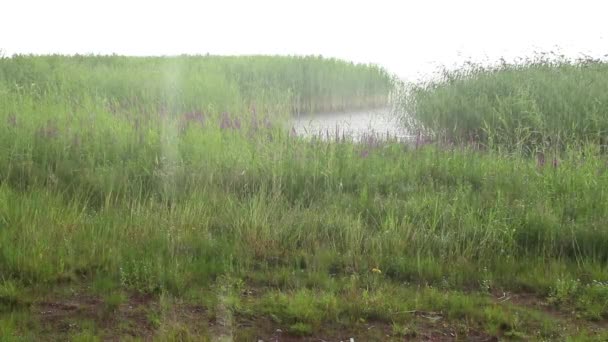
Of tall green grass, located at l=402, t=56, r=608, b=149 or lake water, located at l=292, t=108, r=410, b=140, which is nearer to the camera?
tall green grass, located at l=402, t=56, r=608, b=149

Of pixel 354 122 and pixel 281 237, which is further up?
pixel 354 122

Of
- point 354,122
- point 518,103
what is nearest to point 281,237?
point 518,103

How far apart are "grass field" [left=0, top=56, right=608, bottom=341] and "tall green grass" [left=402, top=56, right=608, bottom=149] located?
1.84 metres

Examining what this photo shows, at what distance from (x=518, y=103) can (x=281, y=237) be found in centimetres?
583

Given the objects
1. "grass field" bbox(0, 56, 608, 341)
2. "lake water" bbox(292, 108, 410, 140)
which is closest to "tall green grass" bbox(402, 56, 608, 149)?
"lake water" bbox(292, 108, 410, 140)

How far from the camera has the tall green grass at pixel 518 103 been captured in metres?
9.74

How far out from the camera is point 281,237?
560 cm

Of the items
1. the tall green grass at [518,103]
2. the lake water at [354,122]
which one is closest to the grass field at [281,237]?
the tall green grass at [518,103]

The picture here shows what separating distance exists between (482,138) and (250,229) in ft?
21.3

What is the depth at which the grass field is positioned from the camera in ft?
14.3

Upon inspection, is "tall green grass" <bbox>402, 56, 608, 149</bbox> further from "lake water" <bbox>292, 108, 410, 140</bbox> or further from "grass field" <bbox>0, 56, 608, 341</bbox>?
"grass field" <bbox>0, 56, 608, 341</bbox>

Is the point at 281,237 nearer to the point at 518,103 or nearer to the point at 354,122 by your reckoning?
the point at 518,103

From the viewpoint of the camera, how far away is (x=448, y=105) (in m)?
11.6

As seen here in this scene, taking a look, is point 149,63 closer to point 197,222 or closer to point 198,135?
point 198,135
